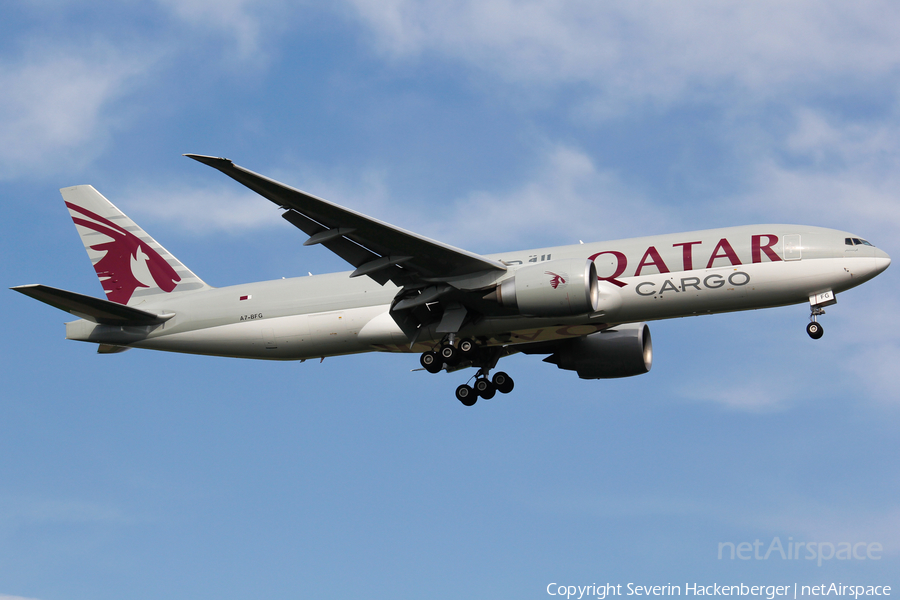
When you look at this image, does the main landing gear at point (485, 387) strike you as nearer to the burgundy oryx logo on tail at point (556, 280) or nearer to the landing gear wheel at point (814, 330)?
the burgundy oryx logo on tail at point (556, 280)

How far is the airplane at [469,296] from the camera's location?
2567 centimetres

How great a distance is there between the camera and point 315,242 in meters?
25.4

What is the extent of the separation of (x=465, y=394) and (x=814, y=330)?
11.1 meters

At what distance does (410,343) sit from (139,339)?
32.2ft

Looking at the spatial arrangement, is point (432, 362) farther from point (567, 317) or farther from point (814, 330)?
point (814, 330)

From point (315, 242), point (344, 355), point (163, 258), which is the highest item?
point (163, 258)

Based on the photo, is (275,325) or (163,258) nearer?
(275,325)

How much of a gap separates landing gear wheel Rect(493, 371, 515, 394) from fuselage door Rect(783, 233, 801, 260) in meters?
9.88

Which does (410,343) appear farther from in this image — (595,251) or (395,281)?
(595,251)

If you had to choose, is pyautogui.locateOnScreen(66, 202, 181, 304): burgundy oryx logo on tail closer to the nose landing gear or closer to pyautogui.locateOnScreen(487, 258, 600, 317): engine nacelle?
pyautogui.locateOnScreen(487, 258, 600, 317): engine nacelle

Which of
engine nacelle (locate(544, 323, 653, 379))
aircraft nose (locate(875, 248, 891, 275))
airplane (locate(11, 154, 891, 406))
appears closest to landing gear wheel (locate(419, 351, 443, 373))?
airplane (locate(11, 154, 891, 406))

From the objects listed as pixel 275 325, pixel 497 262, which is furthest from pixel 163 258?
pixel 497 262

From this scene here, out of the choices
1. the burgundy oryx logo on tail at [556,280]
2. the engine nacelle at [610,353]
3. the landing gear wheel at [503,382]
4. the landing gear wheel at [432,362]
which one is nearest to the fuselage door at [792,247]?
the burgundy oryx logo on tail at [556,280]

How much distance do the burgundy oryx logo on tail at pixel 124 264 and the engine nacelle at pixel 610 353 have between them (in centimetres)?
1442
